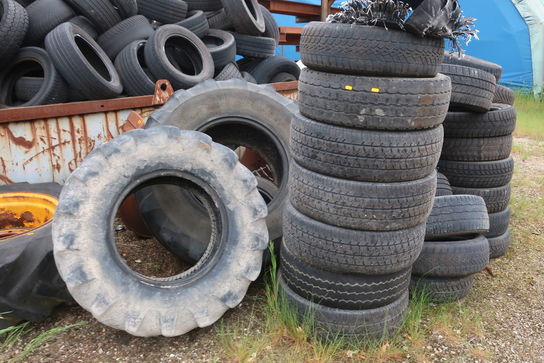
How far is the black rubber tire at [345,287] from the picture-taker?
238cm

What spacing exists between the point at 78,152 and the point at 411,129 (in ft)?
9.20

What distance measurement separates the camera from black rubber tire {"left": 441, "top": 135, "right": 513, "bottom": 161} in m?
3.45

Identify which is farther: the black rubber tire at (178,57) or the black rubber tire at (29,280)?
the black rubber tire at (178,57)

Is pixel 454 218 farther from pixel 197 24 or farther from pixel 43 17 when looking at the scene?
pixel 43 17

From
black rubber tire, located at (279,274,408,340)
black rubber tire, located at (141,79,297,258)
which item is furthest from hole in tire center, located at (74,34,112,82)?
black rubber tire, located at (279,274,408,340)

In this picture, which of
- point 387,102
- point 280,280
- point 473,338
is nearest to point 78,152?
point 280,280

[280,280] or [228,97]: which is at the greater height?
[228,97]

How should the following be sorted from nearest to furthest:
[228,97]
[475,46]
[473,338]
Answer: [473,338] → [228,97] → [475,46]

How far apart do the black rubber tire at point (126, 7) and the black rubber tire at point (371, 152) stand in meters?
3.20

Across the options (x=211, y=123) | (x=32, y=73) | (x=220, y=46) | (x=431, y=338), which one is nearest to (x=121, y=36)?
(x=32, y=73)

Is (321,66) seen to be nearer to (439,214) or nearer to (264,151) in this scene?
(439,214)

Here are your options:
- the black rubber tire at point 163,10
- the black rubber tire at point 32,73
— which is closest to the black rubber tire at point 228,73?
the black rubber tire at point 163,10

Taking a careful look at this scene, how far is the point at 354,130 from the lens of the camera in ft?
7.02

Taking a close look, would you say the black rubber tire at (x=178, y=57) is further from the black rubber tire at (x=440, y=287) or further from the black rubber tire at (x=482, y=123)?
the black rubber tire at (x=440, y=287)
